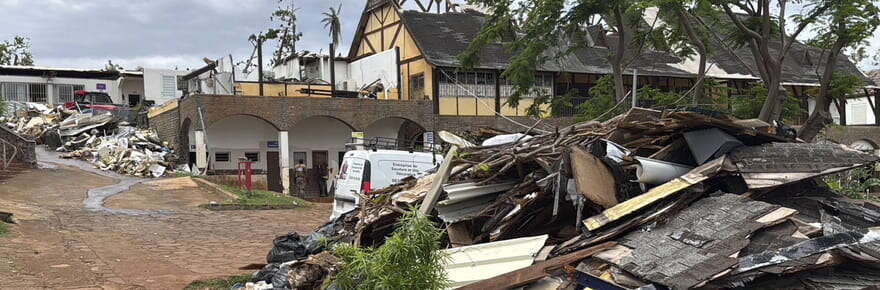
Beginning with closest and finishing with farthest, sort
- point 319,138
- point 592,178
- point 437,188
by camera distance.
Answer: point 592,178 < point 437,188 < point 319,138

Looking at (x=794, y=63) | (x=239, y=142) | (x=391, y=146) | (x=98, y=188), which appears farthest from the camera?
(x=794, y=63)

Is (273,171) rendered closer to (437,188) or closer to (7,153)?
(7,153)

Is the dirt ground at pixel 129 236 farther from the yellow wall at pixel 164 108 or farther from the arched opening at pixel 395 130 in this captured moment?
the arched opening at pixel 395 130

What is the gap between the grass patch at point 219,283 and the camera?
732 cm

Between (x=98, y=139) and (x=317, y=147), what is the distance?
30.3 ft

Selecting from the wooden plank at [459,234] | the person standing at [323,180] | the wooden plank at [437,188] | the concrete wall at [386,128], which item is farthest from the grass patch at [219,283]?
the concrete wall at [386,128]

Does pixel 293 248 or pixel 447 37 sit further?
pixel 447 37

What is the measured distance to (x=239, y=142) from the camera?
26.5 metres

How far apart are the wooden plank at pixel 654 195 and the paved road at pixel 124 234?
4651 millimetres

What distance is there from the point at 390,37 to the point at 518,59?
13021 mm

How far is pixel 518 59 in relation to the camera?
1895 centimetres

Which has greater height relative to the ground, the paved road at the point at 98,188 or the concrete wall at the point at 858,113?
the concrete wall at the point at 858,113

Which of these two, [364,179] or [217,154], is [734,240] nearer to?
[364,179]

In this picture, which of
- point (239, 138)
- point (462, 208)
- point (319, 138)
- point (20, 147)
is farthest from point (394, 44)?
point (462, 208)
